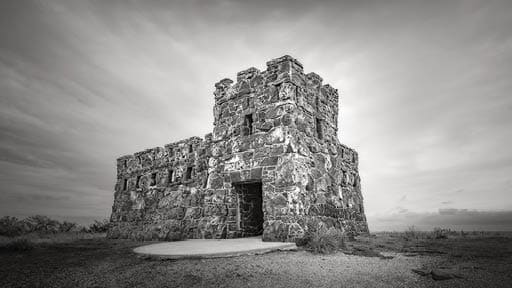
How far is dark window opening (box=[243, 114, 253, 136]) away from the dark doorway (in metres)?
1.76

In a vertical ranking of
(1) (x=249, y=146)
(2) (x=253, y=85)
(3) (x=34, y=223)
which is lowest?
(3) (x=34, y=223)

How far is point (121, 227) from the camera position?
13.9 meters

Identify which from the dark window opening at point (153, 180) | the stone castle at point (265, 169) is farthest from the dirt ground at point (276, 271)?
the dark window opening at point (153, 180)

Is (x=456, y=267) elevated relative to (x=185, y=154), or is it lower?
lower

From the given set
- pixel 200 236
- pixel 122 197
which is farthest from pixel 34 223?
pixel 200 236

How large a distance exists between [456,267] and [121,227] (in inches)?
544

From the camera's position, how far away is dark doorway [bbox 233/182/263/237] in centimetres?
923

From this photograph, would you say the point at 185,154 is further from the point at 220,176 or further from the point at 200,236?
the point at 200,236

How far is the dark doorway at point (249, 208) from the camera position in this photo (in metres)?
9.23

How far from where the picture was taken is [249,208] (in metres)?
9.55

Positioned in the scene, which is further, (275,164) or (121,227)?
(121,227)

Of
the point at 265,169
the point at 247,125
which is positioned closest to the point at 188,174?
the point at 247,125

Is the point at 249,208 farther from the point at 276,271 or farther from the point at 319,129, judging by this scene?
the point at 276,271

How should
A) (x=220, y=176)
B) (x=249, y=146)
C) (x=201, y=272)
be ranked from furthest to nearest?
(x=220, y=176), (x=249, y=146), (x=201, y=272)
